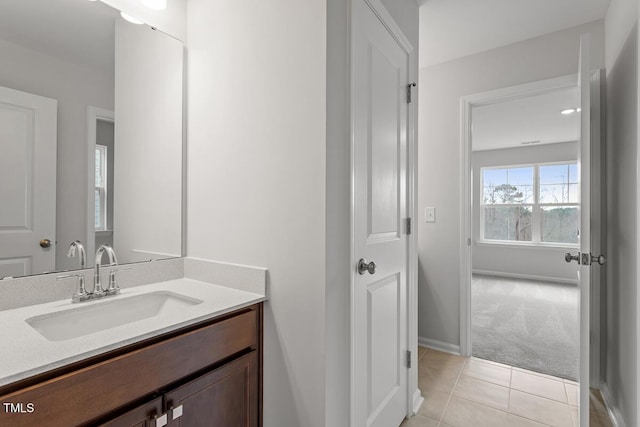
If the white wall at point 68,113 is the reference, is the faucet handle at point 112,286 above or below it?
below

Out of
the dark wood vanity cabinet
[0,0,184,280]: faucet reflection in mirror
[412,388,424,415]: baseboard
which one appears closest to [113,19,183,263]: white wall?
[0,0,184,280]: faucet reflection in mirror

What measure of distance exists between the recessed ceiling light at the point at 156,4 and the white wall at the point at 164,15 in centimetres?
1

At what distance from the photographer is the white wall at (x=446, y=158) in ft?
8.07

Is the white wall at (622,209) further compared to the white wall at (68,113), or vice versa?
the white wall at (622,209)

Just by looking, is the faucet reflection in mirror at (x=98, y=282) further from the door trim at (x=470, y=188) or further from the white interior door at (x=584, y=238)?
the door trim at (x=470, y=188)

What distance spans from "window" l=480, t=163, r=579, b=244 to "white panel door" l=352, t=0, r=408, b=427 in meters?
5.22

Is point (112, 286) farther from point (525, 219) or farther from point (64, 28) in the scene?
point (525, 219)

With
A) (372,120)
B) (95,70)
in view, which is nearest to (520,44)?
(372,120)

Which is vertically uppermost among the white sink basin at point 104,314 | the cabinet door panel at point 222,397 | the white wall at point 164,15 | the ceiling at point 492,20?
the ceiling at point 492,20

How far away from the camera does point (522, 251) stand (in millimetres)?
5820

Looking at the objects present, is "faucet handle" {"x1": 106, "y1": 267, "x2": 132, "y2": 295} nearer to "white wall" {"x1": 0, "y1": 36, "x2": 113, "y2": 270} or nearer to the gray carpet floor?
"white wall" {"x1": 0, "y1": 36, "x2": 113, "y2": 270}

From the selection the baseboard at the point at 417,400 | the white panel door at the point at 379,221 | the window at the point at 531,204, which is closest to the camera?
the white panel door at the point at 379,221

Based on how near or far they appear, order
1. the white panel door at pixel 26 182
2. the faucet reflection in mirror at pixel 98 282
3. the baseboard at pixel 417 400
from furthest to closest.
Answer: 1. the baseboard at pixel 417 400
2. the faucet reflection in mirror at pixel 98 282
3. the white panel door at pixel 26 182

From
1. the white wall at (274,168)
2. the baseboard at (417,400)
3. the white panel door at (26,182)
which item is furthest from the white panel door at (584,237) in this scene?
the white panel door at (26,182)
